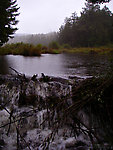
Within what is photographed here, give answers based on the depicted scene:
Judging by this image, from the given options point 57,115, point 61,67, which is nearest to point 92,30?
point 61,67

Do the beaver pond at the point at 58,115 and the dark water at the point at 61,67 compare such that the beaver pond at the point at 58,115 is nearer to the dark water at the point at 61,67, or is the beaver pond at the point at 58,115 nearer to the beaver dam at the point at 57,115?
the beaver dam at the point at 57,115

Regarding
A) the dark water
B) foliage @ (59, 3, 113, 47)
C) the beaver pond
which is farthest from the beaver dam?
foliage @ (59, 3, 113, 47)

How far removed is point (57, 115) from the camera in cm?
82

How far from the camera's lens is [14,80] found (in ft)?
5.76

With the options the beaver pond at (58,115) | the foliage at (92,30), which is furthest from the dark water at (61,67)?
the foliage at (92,30)

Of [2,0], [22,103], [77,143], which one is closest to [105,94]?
[77,143]

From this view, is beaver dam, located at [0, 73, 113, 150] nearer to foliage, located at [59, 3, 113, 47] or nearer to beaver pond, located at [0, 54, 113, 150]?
beaver pond, located at [0, 54, 113, 150]

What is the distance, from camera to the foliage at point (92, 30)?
22656 millimetres

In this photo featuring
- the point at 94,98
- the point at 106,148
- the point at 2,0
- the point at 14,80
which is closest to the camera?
the point at 106,148

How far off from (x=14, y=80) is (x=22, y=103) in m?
0.45

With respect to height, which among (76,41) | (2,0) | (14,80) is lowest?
(14,80)

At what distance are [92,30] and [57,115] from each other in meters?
24.6

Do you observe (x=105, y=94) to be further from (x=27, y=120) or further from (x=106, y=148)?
(x=27, y=120)

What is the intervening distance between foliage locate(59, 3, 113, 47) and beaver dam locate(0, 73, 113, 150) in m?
23.3
